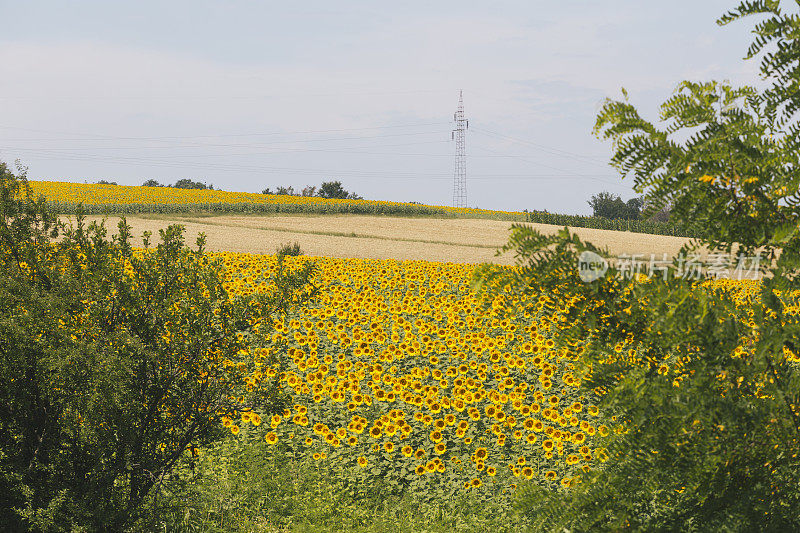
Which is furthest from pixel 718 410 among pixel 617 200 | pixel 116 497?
pixel 617 200

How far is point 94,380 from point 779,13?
13.5 feet

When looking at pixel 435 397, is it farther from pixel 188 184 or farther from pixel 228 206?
pixel 188 184

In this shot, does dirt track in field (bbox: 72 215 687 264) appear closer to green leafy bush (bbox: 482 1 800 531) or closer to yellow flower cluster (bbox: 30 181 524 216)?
yellow flower cluster (bbox: 30 181 524 216)

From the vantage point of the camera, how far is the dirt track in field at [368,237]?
2300 cm

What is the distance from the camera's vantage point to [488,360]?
24.6 ft

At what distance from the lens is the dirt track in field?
23.0 m

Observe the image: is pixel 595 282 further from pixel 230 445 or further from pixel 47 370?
pixel 230 445

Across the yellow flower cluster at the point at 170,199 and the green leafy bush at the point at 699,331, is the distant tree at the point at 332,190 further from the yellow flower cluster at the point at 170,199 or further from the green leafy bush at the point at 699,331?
the green leafy bush at the point at 699,331

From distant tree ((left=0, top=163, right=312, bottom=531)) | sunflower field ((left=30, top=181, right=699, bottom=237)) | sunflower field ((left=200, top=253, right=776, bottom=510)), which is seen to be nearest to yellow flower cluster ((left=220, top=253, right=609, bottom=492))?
sunflower field ((left=200, top=253, right=776, bottom=510))

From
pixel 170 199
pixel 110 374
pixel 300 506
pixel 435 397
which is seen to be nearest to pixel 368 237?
pixel 170 199

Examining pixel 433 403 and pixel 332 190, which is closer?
pixel 433 403

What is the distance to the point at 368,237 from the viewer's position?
29.5 m

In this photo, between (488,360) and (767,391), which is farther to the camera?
(488,360)

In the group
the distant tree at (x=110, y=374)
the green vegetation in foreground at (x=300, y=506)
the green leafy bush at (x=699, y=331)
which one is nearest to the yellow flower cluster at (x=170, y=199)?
the green vegetation in foreground at (x=300, y=506)
